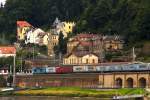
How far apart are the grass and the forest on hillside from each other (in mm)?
21595

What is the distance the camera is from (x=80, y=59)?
329ft

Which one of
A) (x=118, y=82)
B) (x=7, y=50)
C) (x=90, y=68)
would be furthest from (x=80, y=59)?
(x=7, y=50)

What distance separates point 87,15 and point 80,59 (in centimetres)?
1593

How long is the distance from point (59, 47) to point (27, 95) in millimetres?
34690

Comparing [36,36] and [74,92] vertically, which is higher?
[36,36]

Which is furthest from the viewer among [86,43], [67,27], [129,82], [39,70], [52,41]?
[67,27]

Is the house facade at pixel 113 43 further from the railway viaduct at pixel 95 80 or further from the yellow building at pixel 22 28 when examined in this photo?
the yellow building at pixel 22 28

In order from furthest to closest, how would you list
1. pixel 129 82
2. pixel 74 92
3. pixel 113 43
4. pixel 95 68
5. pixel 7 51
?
pixel 7 51 → pixel 113 43 → pixel 95 68 → pixel 129 82 → pixel 74 92

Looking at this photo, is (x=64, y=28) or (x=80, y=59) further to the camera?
(x=64, y=28)

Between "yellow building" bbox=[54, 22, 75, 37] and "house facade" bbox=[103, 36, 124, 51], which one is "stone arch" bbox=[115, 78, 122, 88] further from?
"yellow building" bbox=[54, 22, 75, 37]

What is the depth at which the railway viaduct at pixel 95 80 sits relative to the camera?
78312 millimetres

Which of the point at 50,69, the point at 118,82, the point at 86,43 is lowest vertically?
the point at 118,82

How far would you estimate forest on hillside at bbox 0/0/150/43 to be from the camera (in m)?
98.9

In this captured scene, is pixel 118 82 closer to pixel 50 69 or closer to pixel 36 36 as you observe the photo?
pixel 50 69
